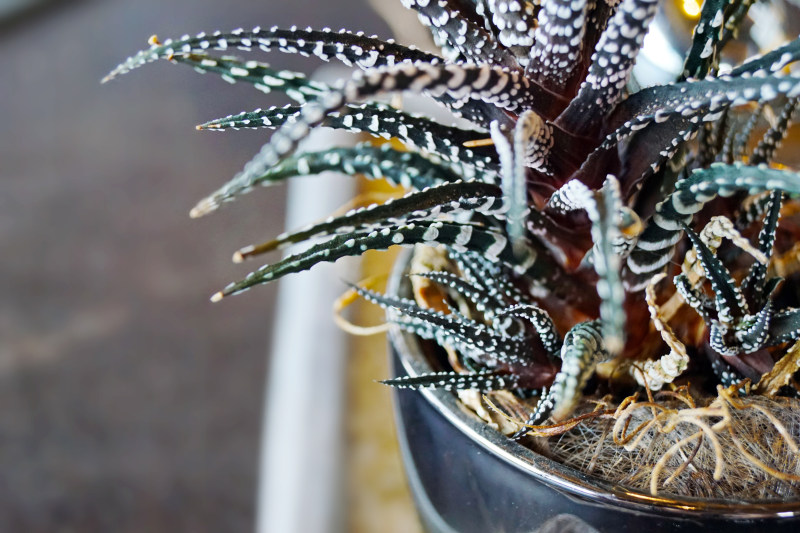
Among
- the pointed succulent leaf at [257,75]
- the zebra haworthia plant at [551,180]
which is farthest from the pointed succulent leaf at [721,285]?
the pointed succulent leaf at [257,75]

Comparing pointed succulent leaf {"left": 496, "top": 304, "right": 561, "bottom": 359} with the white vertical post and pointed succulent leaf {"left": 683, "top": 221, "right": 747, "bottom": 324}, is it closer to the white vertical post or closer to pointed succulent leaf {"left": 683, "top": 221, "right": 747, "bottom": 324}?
pointed succulent leaf {"left": 683, "top": 221, "right": 747, "bottom": 324}

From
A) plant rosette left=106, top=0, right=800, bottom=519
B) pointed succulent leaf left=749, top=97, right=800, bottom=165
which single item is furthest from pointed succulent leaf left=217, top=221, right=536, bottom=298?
pointed succulent leaf left=749, top=97, right=800, bottom=165

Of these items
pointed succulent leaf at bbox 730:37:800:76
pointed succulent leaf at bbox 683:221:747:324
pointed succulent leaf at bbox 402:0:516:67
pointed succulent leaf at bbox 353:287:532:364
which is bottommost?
pointed succulent leaf at bbox 353:287:532:364

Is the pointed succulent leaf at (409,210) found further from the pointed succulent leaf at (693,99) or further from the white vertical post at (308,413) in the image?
the white vertical post at (308,413)

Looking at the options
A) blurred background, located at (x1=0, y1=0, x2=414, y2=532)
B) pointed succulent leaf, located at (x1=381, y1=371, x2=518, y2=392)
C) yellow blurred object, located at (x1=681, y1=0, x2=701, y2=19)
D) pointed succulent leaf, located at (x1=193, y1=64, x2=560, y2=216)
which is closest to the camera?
pointed succulent leaf, located at (x1=193, y1=64, x2=560, y2=216)

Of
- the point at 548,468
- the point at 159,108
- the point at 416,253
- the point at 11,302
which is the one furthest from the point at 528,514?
the point at 159,108

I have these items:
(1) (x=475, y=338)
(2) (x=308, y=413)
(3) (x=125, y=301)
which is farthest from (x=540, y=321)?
(3) (x=125, y=301)

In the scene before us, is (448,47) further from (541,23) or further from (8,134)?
(8,134)
